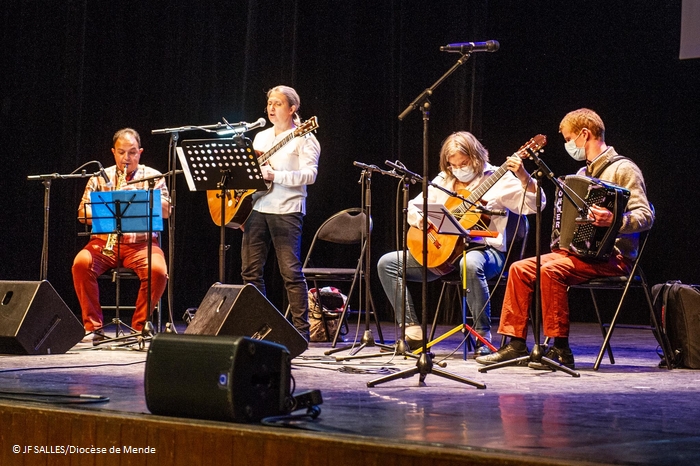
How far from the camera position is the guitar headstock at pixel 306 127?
18.0 ft

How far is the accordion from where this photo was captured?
4.35 meters

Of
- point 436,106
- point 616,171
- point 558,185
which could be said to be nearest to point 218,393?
point 558,185

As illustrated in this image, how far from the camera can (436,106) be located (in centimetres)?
731

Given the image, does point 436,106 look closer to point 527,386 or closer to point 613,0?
point 613,0

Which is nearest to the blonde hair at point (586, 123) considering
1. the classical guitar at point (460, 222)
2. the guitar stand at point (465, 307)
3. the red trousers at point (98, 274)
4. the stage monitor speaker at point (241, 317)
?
the classical guitar at point (460, 222)

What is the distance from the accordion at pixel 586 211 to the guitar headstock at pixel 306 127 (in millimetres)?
1711

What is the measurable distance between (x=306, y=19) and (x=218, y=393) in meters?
5.48

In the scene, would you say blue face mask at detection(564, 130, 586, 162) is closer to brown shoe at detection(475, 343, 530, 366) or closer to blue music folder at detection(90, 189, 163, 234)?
brown shoe at detection(475, 343, 530, 366)

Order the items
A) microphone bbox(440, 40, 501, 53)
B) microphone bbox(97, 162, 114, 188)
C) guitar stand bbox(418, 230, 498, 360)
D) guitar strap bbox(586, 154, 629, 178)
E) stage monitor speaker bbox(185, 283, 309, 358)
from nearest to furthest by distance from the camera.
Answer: microphone bbox(440, 40, 501, 53)
stage monitor speaker bbox(185, 283, 309, 358)
guitar strap bbox(586, 154, 629, 178)
guitar stand bbox(418, 230, 498, 360)
microphone bbox(97, 162, 114, 188)

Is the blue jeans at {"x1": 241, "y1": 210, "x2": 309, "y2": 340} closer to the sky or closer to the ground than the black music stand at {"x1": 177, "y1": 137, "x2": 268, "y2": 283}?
closer to the ground

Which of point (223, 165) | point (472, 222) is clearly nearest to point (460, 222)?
point (472, 222)

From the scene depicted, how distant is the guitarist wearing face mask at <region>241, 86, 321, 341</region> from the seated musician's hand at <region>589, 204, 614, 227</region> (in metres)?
1.92

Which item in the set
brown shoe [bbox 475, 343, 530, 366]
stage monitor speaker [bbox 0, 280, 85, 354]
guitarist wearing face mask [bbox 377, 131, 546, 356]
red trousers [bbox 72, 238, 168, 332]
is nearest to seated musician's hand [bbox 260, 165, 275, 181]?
guitarist wearing face mask [bbox 377, 131, 546, 356]

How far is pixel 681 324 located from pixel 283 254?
2476 mm
